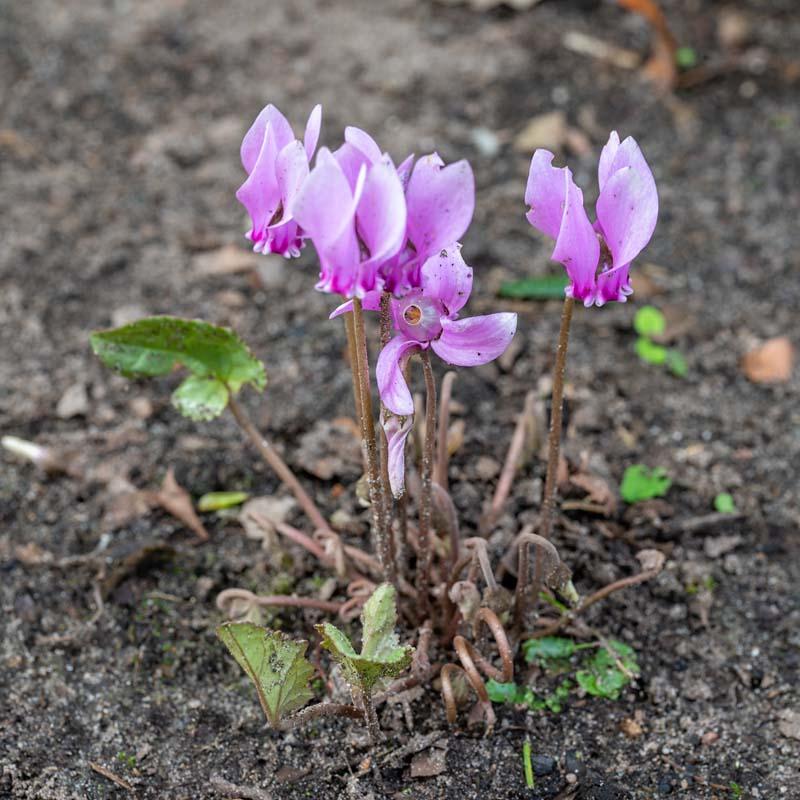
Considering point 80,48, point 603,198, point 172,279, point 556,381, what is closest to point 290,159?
point 603,198

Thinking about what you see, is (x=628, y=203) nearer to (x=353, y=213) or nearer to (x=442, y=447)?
(x=353, y=213)

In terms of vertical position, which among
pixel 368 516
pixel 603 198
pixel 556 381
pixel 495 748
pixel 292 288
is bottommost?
pixel 495 748

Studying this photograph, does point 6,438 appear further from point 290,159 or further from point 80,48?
point 80,48

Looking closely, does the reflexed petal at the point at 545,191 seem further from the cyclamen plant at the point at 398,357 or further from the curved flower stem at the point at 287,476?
the curved flower stem at the point at 287,476

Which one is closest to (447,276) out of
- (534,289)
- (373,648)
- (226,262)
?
(373,648)

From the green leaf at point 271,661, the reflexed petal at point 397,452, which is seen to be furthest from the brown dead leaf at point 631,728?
the reflexed petal at point 397,452

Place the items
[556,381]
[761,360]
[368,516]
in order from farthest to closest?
[761,360] → [368,516] → [556,381]
